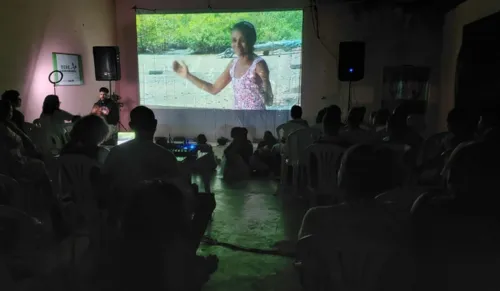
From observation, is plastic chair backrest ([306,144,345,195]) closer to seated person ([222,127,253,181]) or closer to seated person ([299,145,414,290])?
seated person ([222,127,253,181])

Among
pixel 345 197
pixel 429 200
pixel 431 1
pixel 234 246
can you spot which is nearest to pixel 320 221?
pixel 345 197

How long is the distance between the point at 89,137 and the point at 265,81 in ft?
19.1

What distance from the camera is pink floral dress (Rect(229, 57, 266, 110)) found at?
8.30 meters

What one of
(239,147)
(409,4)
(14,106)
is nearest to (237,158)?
(239,147)

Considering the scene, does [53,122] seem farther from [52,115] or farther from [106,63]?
[106,63]

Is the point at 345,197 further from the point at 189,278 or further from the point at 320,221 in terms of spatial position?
the point at 189,278

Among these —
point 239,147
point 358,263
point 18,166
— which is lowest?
point 239,147

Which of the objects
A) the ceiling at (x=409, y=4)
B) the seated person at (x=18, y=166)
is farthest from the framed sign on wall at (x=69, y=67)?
the ceiling at (x=409, y=4)

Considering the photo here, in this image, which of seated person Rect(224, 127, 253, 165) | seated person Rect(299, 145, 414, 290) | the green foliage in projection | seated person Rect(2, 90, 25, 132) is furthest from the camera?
the green foliage in projection

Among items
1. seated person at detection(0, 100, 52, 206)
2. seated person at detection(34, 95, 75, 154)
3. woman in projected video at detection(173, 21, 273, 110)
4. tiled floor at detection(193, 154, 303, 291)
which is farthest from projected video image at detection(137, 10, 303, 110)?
seated person at detection(0, 100, 52, 206)

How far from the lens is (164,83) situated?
8820 mm

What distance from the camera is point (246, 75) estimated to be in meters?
8.31

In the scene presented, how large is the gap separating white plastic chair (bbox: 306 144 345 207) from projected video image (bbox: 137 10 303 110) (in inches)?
188

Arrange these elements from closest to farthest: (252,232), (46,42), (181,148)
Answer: (252,232) < (181,148) < (46,42)
